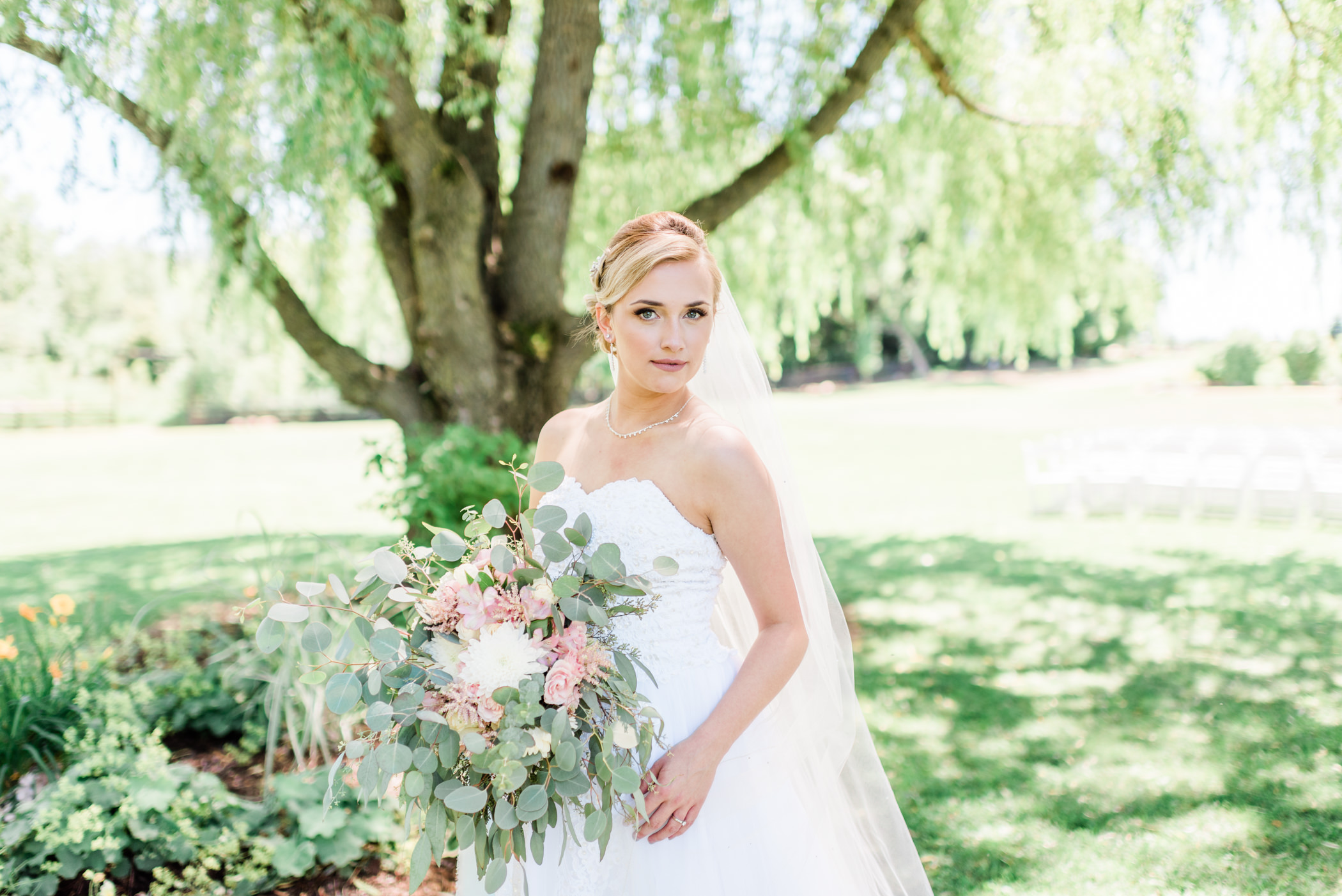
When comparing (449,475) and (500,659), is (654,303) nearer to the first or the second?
(500,659)

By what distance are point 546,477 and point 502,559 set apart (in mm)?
194

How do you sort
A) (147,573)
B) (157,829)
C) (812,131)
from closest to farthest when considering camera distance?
(157,829), (812,131), (147,573)

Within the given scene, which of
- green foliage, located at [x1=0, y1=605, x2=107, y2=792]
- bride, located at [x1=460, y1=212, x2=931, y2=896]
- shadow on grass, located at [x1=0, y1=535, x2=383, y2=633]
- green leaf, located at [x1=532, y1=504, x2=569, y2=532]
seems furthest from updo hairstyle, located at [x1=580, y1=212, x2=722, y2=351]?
shadow on grass, located at [x1=0, y1=535, x2=383, y2=633]

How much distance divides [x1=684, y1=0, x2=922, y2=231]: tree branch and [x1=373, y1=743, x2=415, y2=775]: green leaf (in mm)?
4517

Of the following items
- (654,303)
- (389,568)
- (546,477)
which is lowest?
(389,568)

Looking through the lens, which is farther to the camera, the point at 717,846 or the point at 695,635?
the point at 695,635

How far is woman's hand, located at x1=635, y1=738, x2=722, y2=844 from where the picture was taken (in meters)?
1.77

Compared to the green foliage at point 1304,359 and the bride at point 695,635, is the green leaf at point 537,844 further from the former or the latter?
the green foliage at point 1304,359

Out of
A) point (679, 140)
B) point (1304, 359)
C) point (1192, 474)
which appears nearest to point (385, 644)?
point (679, 140)

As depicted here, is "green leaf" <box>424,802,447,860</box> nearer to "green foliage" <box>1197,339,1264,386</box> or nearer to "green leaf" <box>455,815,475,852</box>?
"green leaf" <box>455,815,475,852</box>

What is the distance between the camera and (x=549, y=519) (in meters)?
1.71

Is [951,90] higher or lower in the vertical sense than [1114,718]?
higher

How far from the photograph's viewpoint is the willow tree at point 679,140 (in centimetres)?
420

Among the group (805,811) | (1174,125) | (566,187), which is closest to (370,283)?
(566,187)
